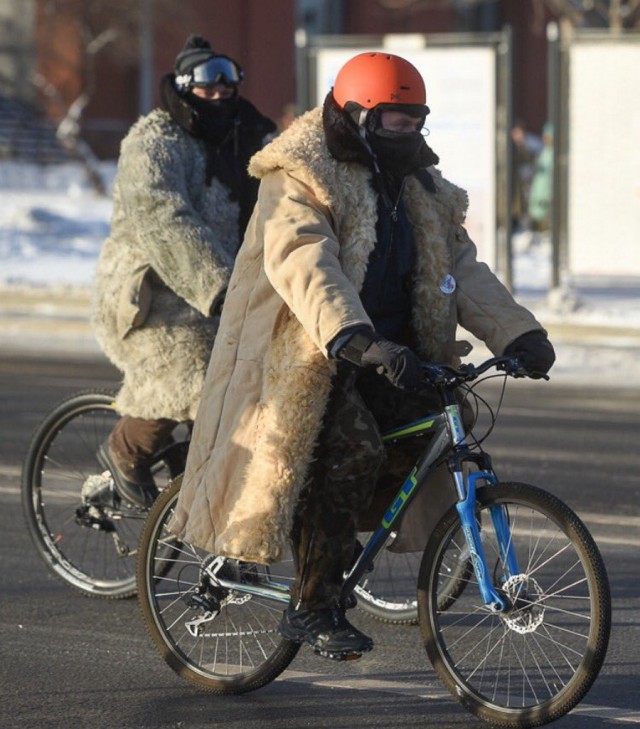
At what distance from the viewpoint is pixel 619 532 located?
23.5 ft

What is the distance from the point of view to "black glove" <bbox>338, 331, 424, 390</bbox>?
4254mm

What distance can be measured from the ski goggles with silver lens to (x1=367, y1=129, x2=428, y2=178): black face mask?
1295mm

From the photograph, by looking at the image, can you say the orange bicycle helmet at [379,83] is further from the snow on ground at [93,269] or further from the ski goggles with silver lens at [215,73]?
the snow on ground at [93,269]

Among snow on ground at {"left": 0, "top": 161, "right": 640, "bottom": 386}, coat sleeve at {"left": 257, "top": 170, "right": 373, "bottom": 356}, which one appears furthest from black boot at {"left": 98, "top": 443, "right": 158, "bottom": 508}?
snow on ground at {"left": 0, "top": 161, "right": 640, "bottom": 386}

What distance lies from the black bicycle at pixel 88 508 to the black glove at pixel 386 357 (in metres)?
1.57

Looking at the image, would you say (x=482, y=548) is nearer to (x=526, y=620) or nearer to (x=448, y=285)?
(x=526, y=620)

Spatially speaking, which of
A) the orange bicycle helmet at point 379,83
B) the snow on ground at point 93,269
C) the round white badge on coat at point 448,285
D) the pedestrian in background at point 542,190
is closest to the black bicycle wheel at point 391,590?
the round white badge on coat at point 448,285

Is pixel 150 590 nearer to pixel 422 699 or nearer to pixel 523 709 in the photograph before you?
pixel 422 699

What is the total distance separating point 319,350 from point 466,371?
0.41 meters

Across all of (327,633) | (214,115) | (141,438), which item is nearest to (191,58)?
(214,115)

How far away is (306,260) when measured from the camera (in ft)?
14.5

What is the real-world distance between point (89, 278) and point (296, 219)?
47.8 feet

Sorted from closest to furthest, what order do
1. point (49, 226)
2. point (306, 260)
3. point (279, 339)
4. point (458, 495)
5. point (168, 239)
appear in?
point (306, 260) < point (458, 495) < point (279, 339) < point (168, 239) < point (49, 226)

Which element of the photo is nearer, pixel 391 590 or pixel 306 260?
pixel 306 260
